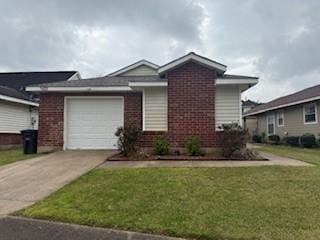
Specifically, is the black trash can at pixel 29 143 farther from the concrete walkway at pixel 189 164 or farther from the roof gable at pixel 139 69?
the roof gable at pixel 139 69

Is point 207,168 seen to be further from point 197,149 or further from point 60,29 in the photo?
point 60,29

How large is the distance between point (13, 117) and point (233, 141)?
14086mm

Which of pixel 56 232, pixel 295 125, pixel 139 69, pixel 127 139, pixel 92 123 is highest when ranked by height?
pixel 139 69

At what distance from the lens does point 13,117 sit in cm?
1898

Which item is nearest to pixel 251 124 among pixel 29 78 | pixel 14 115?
pixel 29 78

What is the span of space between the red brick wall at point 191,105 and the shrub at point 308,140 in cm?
1010

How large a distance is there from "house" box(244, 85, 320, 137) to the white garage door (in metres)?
12.3

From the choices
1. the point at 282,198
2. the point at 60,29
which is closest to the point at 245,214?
the point at 282,198

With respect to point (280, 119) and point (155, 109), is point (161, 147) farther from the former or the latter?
point (280, 119)

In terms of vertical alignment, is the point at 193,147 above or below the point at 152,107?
below

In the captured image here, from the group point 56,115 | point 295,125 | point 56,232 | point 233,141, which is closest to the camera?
point 56,232

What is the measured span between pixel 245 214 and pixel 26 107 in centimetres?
1873

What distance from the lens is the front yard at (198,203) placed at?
15.2 ft

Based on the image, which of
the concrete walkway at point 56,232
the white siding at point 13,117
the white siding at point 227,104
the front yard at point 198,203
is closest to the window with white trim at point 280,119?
the white siding at point 227,104
